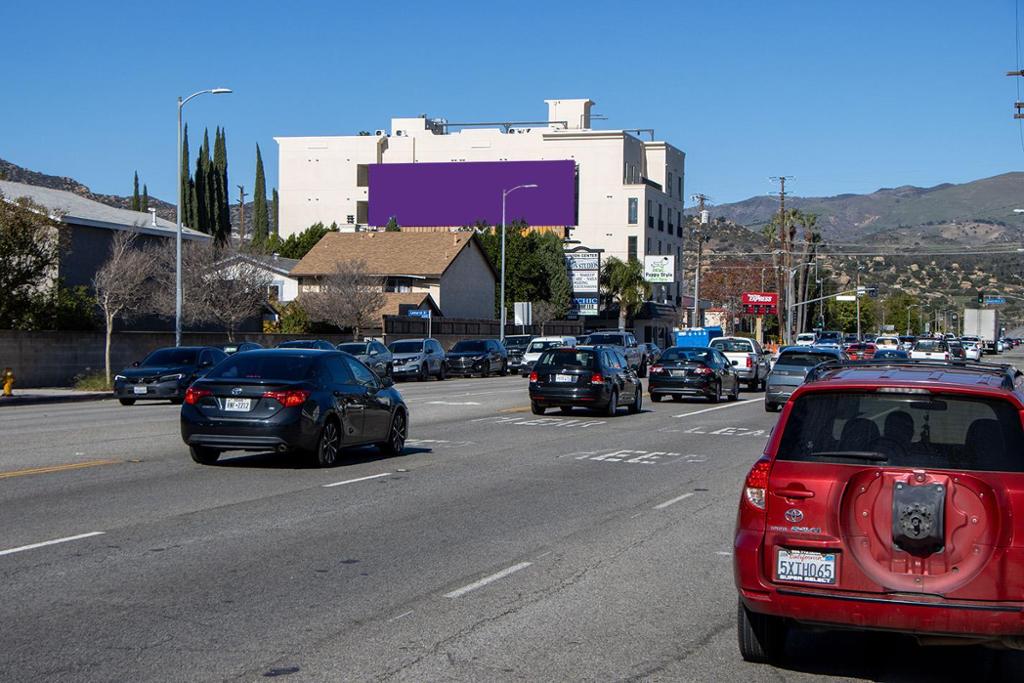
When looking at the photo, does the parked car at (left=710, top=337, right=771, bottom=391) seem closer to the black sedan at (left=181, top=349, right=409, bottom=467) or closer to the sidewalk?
the sidewalk

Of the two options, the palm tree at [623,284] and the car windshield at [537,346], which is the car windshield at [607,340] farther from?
the palm tree at [623,284]

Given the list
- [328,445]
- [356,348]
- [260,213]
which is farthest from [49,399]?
[260,213]

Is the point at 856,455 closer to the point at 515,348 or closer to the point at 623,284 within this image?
the point at 515,348

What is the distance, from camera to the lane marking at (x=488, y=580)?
8828mm

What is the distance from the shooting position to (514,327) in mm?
81250

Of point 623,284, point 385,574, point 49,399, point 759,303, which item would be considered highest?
point 623,284

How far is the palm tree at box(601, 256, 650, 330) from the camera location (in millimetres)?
96000

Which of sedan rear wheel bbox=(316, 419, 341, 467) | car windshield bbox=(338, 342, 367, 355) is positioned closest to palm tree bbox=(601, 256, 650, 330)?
car windshield bbox=(338, 342, 367, 355)

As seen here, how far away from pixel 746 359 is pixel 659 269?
5776 centimetres

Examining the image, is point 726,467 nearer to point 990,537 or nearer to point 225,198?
point 990,537

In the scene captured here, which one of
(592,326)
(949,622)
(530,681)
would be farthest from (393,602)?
(592,326)

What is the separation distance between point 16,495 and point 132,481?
62.0 inches

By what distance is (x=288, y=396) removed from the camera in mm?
15625

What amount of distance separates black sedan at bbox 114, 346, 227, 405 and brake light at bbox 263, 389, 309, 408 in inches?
625
